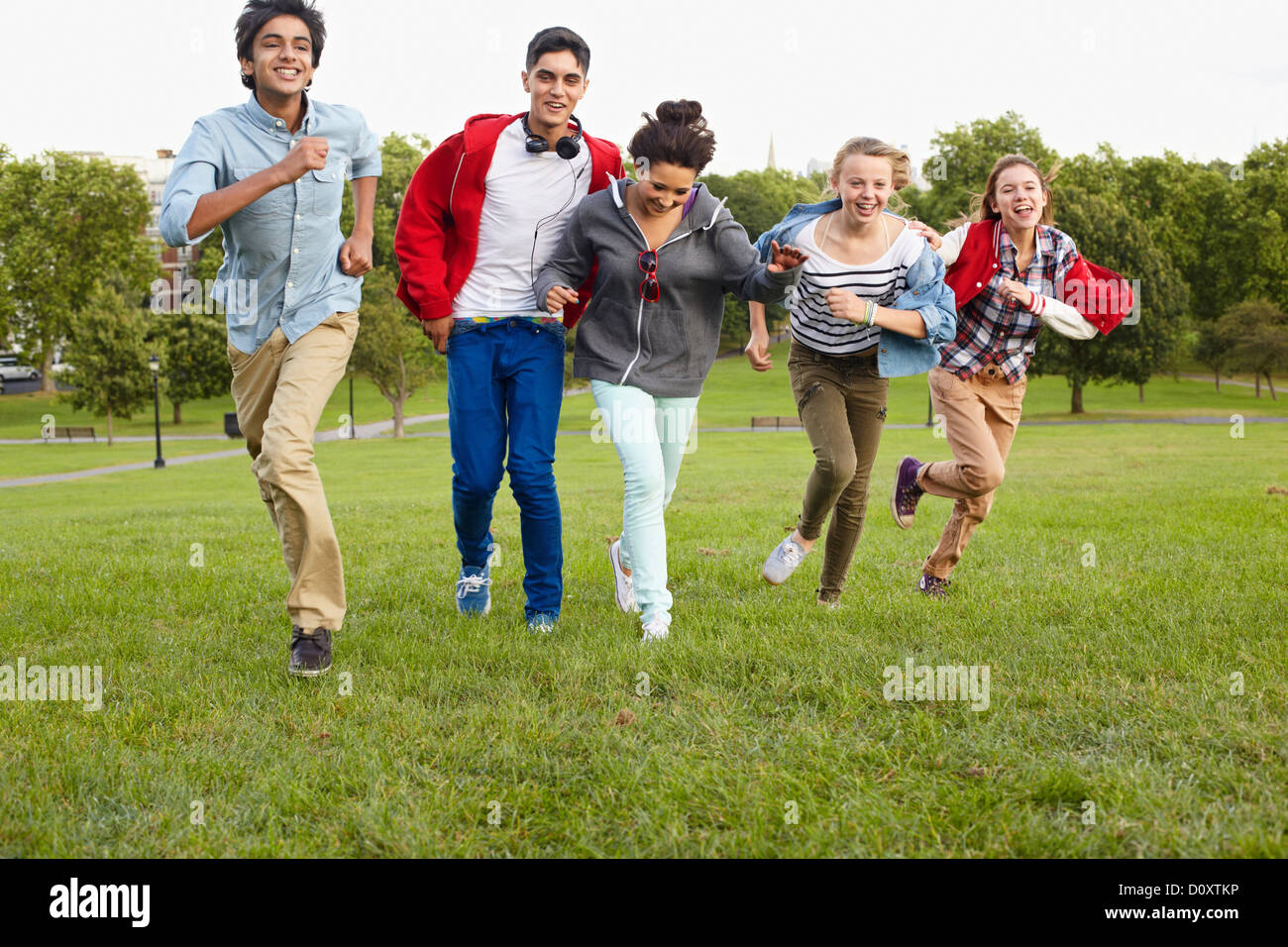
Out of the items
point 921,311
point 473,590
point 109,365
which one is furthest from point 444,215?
point 109,365

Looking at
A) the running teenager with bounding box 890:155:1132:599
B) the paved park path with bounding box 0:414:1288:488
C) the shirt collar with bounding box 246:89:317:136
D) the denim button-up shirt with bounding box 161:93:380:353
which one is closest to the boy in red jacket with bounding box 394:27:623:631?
the denim button-up shirt with bounding box 161:93:380:353

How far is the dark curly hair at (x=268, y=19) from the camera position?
177 inches

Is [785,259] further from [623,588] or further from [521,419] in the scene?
[623,588]

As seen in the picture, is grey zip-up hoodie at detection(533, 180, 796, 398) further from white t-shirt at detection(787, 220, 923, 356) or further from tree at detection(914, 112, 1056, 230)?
tree at detection(914, 112, 1056, 230)

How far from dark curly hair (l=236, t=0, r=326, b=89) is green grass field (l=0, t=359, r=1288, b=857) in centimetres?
271

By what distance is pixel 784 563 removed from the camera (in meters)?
5.73

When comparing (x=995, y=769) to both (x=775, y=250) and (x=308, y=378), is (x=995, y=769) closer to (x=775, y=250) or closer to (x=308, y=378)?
(x=775, y=250)

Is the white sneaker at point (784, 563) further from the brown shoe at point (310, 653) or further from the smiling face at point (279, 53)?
the smiling face at point (279, 53)

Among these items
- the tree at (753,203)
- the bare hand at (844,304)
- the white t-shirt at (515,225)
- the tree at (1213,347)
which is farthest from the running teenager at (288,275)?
the tree at (753,203)

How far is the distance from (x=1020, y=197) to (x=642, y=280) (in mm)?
2243

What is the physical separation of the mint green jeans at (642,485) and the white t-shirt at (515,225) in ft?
2.20

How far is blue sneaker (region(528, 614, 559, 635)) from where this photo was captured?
4953mm
